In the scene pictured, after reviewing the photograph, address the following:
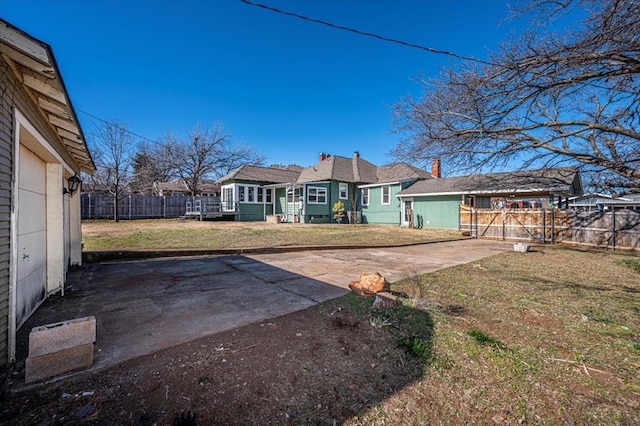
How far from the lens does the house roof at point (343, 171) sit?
843 inches

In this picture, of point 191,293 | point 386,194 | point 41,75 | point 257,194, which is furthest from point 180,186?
point 41,75

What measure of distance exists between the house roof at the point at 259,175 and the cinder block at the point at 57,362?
19.1 metres

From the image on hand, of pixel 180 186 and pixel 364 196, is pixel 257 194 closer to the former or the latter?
pixel 364 196

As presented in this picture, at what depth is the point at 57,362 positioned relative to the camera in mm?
2186

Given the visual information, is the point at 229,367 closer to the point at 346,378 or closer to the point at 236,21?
the point at 346,378

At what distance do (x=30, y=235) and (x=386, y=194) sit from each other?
1920 cm

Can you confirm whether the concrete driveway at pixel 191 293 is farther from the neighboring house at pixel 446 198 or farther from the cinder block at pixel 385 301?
the neighboring house at pixel 446 198

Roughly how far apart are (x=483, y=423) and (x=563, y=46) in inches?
207

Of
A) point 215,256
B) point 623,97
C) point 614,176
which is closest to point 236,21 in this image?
point 215,256

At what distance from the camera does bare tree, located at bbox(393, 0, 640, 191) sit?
153 inches

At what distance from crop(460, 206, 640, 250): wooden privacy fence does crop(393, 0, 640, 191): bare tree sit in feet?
14.1

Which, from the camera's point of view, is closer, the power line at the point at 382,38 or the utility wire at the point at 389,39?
the utility wire at the point at 389,39

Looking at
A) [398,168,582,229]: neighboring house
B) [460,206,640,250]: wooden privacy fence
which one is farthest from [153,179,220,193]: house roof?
[460,206,640,250]: wooden privacy fence

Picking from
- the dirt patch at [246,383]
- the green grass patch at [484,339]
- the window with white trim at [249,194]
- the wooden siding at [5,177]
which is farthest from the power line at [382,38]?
the window with white trim at [249,194]
